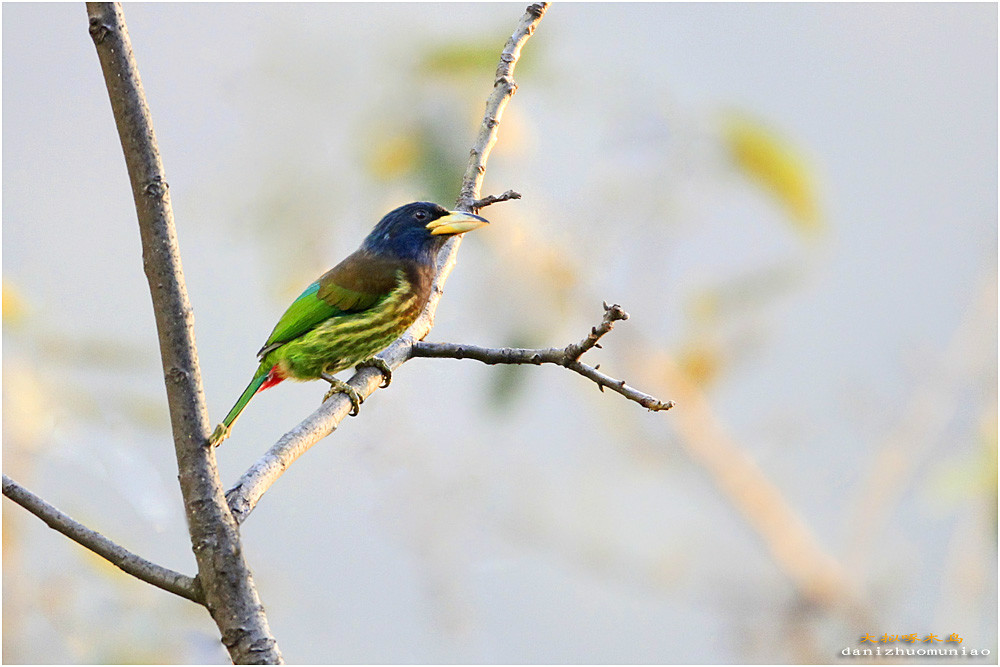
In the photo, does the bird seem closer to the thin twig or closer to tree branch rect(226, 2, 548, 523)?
tree branch rect(226, 2, 548, 523)

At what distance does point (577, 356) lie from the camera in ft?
5.82

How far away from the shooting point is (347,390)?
230 cm

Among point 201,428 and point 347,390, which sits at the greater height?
point 347,390

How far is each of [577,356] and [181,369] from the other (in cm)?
74

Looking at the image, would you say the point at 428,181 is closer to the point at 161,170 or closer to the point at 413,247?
the point at 413,247

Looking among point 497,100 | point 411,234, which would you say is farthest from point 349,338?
point 497,100

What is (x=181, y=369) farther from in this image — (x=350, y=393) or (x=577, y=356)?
(x=350, y=393)

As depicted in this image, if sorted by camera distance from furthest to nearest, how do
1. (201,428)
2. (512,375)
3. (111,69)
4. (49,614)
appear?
(512,375) < (49,614) < (201,428) < (111,69)

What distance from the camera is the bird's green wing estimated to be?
284 cm

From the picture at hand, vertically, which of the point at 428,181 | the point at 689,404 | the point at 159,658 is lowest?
the point at 159,658

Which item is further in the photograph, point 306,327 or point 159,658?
point 159,658

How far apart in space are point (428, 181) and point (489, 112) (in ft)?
4.14

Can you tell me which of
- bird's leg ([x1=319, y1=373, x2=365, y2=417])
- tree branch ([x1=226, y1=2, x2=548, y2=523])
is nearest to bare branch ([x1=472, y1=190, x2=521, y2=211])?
tree branch ([x1=226, y1=2, x2=548, y2=523])

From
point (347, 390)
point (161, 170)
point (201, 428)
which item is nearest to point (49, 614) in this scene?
point (347, 390)
